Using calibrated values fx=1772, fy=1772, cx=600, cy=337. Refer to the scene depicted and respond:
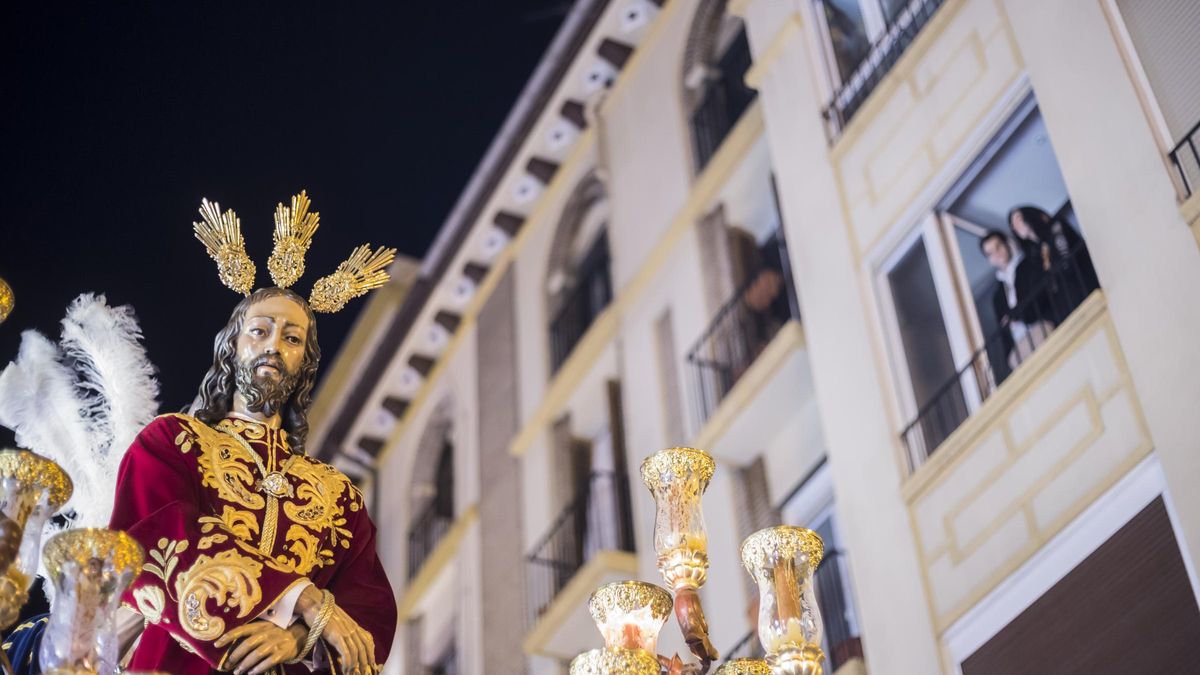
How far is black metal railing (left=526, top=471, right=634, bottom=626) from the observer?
46.4ft

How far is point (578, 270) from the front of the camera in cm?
1659

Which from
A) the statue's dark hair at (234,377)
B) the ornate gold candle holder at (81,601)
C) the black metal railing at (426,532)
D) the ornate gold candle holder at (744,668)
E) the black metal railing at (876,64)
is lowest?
the ornate gold candle holder at (81,601)

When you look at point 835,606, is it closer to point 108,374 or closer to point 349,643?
point 108,374

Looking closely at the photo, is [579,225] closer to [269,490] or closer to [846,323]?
[846,323]

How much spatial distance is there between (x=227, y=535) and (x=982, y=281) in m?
Answer: 5.98

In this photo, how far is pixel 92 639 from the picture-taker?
428 centimetres

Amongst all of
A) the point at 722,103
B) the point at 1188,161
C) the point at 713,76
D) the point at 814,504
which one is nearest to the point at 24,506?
the point at 1188,161

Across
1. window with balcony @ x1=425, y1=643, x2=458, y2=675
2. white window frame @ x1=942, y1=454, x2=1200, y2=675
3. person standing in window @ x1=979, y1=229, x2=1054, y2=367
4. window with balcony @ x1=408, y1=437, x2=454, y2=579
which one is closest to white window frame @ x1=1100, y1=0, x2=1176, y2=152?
person standing in window @ x1=979, y1=229, x2=1054, y2=367

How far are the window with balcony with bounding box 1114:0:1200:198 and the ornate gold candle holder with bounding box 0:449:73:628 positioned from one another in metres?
5.44

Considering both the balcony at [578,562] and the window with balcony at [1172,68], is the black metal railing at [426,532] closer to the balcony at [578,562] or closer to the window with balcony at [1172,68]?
the balcony at [578,562]

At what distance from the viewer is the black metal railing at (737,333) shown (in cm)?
1286

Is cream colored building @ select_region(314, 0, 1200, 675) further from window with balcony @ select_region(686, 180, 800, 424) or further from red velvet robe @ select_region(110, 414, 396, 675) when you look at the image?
red velvet robe @ select_region(110, 414, 396, 675)

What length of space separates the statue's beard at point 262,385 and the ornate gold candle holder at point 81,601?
4.92ft

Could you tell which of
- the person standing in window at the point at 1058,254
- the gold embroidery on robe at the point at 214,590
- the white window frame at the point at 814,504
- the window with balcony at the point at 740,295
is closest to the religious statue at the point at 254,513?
the gold embroidery on robe at the point at 214,590
